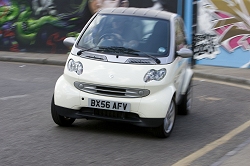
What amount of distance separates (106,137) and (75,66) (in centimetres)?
105

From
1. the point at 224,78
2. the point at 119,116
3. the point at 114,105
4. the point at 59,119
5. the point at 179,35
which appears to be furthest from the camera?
the point at 224,78

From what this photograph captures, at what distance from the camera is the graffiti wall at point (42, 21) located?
19781mm

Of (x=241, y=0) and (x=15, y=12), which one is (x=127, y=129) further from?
(x=15, y=12)

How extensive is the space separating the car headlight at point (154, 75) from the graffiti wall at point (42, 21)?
445 inches

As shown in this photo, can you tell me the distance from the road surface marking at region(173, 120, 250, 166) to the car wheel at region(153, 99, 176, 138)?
0.61 meters

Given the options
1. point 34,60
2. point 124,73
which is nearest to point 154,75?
point 124,73

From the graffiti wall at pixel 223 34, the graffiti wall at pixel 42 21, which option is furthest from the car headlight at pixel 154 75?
the graffiti wall at pixel 42 21

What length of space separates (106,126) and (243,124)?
2.28 meters

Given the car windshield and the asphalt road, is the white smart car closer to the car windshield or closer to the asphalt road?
the car windshield

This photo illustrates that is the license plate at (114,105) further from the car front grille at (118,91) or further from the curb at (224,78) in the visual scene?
the curb at (224,78)

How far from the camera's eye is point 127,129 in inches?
344

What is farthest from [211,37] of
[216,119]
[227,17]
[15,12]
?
[216,119]

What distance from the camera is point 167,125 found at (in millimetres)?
8320

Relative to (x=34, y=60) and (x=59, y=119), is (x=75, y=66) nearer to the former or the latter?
(x=59, y=119)
